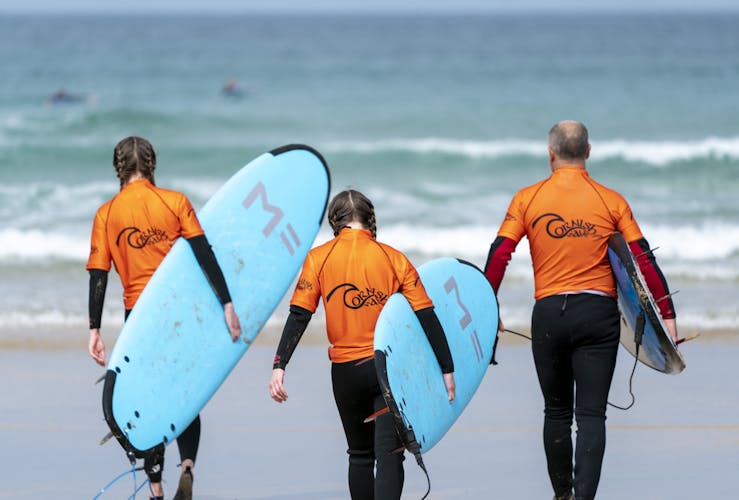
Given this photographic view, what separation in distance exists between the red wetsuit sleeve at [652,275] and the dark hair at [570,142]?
381mm

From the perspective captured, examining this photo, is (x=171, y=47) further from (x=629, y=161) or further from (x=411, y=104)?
(x=629, y=161)

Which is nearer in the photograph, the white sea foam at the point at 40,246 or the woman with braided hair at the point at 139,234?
the woman with braided hair at the point at 139,234

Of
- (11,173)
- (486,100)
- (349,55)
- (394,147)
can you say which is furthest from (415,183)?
(349,55)

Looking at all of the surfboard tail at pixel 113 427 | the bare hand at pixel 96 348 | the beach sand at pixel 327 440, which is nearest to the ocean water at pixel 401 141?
the beach sand at pixel 327 440

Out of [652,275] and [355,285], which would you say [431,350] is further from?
[652,275]

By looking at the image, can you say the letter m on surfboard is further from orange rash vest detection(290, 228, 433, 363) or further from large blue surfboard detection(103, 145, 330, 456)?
orange rash vest detection(290, 228, 433, 363)

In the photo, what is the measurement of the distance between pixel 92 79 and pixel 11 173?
64.9 ft

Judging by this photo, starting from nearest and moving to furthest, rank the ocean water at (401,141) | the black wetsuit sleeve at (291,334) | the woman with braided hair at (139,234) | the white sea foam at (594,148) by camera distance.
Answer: the black wetsuit sleeve at (291,334), the woman with braided hair at (139,234), the ocean water at (401,141), the white sea foam at (594,148)

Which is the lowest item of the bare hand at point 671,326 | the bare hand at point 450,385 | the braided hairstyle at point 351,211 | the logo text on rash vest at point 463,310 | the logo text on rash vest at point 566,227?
the bare hand at point 450,385

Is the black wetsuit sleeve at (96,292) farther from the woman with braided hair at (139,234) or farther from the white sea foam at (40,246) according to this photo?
the white sea foam at (40,246)

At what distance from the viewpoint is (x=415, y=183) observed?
58.9 ft

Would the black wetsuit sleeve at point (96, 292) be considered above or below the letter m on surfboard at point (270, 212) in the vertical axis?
below

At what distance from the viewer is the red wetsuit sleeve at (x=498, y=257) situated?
408cm

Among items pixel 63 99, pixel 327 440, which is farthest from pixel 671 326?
pixel 63 99
